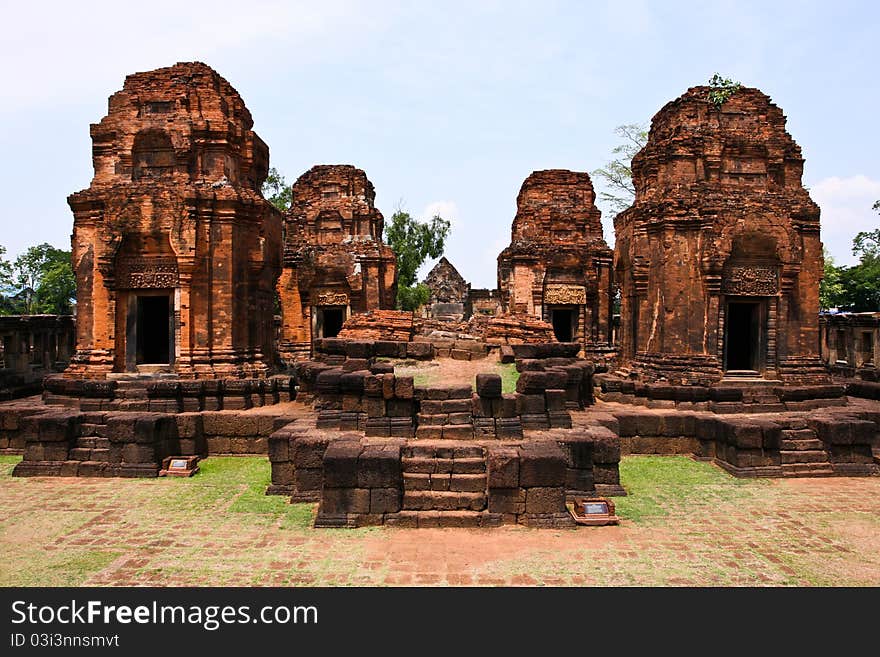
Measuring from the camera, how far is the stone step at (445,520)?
20.5ft

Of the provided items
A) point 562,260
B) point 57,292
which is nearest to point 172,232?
point 562,260

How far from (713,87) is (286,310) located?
1315 cm

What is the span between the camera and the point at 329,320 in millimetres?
17719

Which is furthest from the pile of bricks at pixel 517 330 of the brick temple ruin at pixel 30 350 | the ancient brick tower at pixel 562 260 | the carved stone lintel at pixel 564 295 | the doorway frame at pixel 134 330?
the brick temple ruin at pixel 30 350

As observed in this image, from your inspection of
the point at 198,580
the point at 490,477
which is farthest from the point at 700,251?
the point at 198,580

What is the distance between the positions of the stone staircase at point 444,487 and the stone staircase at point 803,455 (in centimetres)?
526

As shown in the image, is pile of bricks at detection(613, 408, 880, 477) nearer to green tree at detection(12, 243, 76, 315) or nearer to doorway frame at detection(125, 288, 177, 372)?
doorway frame at detection(125, 288, 177, 372)

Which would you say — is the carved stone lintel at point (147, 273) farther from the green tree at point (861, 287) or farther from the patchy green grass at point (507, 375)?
the green tree at point (861, 287)

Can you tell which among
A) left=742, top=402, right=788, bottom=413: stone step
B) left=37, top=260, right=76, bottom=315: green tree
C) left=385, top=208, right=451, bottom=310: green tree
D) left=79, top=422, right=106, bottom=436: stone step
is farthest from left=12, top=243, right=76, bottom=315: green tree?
left=742, top=402, right=788, bottom=413: stone step

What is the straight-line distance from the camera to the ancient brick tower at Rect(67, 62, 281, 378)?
410 inches

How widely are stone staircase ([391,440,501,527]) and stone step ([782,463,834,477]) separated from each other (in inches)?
205

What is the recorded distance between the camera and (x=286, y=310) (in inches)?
693

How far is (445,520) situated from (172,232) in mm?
7752

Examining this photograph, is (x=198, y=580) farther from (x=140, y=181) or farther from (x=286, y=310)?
(x=286, y=310)
